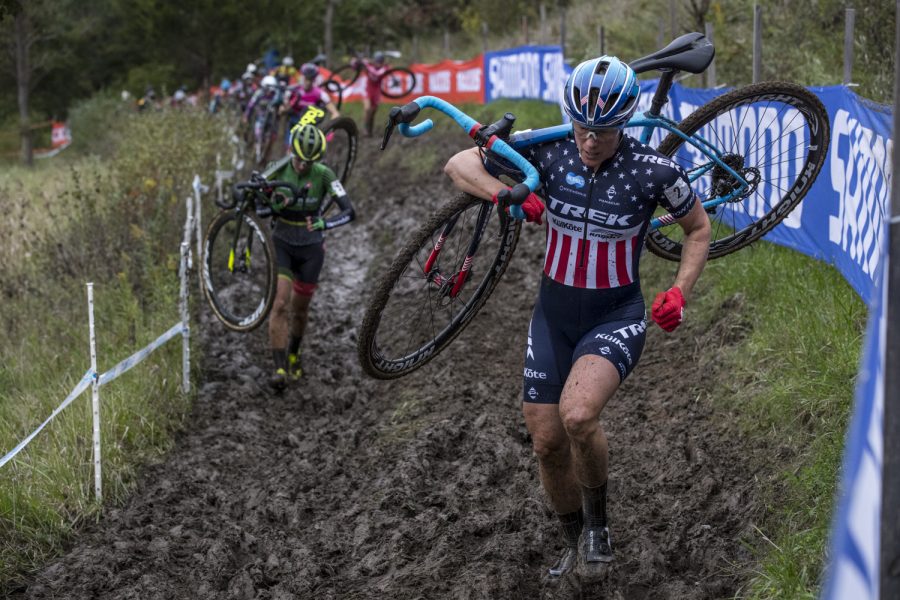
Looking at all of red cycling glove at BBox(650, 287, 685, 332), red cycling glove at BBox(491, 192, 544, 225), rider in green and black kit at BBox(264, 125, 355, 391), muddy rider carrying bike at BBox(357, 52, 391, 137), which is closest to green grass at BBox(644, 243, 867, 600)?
red cycling glove at BBox(650, 287, 685, 332)

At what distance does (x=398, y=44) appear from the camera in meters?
46.1

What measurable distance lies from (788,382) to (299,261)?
5.04 metres

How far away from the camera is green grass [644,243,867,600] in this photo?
459 cm

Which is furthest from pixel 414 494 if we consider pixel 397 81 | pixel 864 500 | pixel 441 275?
pixel 397 81

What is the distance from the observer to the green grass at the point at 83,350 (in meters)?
6.60

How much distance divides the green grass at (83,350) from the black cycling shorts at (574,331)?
348cm

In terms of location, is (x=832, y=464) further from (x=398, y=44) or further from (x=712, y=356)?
(x=398, y=44)

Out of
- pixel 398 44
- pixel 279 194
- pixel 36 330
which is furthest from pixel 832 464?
pixel 398 44

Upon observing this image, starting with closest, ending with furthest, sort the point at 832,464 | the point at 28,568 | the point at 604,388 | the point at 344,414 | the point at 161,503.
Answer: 1. the point at 604,388
2. the point at 832,464
3. the point at 28,568
4. the point at 161,503
5. the point at 344,414

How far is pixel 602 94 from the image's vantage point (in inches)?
169

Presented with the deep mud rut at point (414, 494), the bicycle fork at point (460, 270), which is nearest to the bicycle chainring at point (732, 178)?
the bicycle fork at point (460, 270)

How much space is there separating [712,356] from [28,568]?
16.4ft

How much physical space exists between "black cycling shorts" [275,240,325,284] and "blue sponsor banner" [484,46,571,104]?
9373mm

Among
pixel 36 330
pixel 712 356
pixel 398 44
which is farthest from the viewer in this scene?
pixel 398 44
